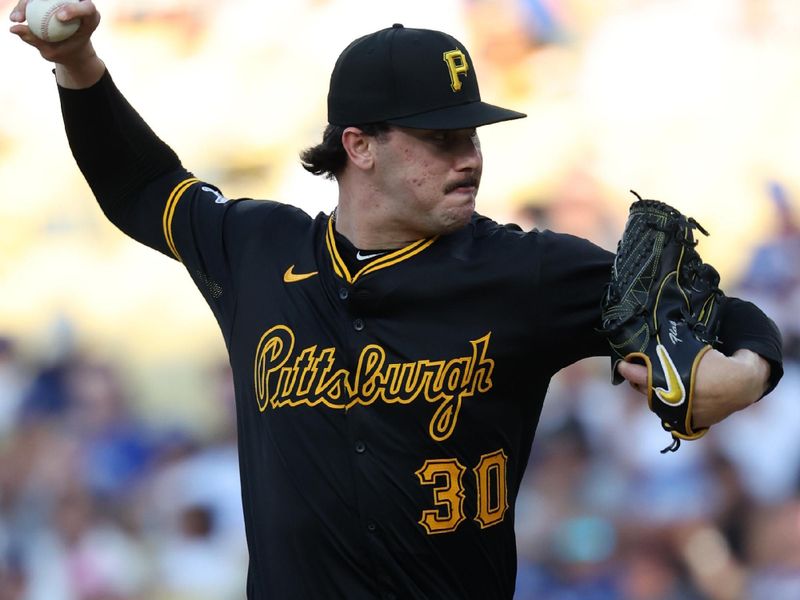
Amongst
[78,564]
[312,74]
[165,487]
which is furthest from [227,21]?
[78,564]

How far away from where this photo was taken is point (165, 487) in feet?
15.6

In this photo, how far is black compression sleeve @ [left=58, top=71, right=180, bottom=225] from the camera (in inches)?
100

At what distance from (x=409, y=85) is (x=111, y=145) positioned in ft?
2.26

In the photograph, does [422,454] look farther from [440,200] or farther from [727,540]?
[727,540]

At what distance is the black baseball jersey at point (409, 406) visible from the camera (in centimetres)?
221

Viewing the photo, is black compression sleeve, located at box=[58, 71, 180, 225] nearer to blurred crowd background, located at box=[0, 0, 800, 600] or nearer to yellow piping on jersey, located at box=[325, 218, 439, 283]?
yellow piping on jersey, located at box=[325, 218, 439, 283]

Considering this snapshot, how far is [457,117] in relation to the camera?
223 cm

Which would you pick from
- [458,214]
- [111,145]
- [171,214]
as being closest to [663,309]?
[458,214]

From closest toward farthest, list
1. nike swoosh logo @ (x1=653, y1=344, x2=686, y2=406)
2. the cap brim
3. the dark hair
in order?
nike swoosh logo @ (x1=653, y1=344, x2=686, y2=406), the cap brim, the dark hair

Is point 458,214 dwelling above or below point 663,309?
above

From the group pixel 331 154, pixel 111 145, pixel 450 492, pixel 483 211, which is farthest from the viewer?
pixel 483 211

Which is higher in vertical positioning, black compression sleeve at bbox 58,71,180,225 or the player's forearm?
the player's forearm

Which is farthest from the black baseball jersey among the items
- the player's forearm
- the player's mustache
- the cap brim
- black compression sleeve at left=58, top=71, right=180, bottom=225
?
the player's forearm

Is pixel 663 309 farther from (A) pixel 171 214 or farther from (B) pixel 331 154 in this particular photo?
(A) pixel 171 214
